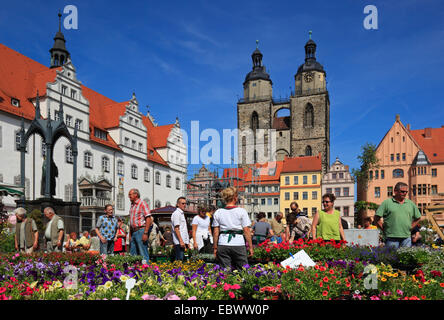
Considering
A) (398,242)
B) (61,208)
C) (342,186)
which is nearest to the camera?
(398,242)

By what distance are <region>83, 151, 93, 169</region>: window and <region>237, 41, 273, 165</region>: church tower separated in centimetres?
4642

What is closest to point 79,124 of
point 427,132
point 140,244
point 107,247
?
point 107,247

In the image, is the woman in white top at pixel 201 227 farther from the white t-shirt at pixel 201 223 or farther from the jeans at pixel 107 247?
the jeans at pixel 107 247

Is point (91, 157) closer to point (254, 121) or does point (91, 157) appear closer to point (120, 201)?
point (120, 201)

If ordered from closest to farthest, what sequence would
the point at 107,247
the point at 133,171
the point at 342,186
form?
the point at 107,247 < the point at 133,171 < the point at 342,186

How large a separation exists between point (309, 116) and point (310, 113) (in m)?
0.66

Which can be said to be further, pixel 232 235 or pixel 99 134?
pixel 99 134

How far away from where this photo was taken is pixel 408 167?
59031 millimetres

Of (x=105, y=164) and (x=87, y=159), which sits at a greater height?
(x=87, y=159)

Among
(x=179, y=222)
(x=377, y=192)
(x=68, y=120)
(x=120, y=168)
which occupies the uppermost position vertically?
(x=68, y=120)

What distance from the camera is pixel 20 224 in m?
9.27

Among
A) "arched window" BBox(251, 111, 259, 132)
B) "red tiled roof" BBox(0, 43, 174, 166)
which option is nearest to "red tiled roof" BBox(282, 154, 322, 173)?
"arched window" BBox(251, 111, 259, 132)

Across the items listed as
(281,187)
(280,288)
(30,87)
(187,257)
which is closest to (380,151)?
(281,187)

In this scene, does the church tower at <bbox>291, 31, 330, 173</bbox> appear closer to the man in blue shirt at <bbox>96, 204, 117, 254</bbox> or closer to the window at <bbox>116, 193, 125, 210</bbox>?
the window at <bbox>116, 193, 125, 210</bbox>
